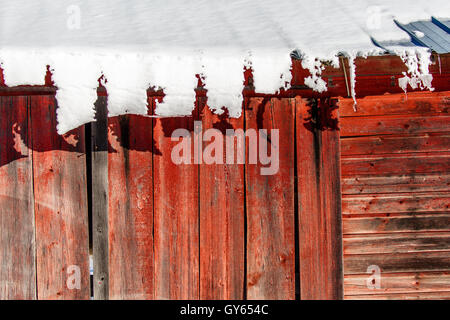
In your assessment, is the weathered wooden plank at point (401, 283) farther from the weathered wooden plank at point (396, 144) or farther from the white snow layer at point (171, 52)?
the white snow layer at point (171, 52)

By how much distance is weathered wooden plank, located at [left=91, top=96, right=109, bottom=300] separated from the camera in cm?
270

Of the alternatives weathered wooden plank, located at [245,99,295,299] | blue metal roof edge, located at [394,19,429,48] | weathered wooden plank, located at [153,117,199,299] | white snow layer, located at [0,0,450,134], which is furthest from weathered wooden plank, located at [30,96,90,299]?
blue metal roof edge, located at [394,19,429,48]

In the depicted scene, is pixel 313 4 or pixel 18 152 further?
pixel 313 4

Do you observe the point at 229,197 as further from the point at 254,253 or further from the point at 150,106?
the point at 150,106

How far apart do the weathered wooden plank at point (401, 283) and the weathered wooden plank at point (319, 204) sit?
11 centimetres

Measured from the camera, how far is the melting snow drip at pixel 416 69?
2.42m

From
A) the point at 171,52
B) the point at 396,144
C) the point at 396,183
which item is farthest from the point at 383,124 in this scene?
the point at 171,52

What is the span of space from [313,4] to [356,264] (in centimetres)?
206

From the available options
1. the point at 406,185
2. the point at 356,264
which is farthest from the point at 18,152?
the point at 406,185

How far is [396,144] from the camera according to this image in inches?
111

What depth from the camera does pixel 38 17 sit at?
9.22 ft

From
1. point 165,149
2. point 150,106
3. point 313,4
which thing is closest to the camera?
point 150,106

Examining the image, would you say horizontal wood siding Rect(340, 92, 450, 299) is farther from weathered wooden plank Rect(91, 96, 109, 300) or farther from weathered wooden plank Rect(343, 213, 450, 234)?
weathered wooden plank Rect(91, 96, 109, 300)

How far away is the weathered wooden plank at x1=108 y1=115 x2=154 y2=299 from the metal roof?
1744 millimetres
